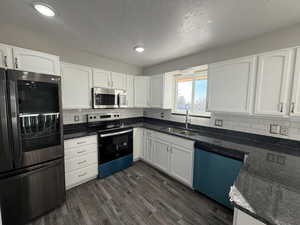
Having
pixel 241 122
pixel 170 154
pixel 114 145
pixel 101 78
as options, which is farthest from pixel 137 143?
pixel 241 122

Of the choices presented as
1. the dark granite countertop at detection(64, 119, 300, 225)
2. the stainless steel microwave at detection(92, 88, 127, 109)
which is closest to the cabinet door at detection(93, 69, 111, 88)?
the stainless steel microwave at detection(92, 88, 127, 109)

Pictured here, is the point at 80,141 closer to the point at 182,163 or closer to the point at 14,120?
the point at 14,120

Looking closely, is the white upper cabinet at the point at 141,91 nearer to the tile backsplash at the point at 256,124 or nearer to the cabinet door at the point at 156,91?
the cabinet door at the point at 156,91

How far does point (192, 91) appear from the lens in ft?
9.11

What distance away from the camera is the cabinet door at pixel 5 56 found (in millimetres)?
1374

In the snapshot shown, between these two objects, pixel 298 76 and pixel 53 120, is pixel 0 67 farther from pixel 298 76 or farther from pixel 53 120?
pixel 298 76

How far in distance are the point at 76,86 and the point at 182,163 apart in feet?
7.83

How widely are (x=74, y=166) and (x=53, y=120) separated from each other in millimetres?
906

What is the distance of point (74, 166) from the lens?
2096 millimetres

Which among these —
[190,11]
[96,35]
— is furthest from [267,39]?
[96,35]

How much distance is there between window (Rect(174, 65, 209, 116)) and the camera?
260 centimetres

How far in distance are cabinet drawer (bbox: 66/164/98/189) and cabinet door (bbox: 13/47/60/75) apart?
1.64 meters

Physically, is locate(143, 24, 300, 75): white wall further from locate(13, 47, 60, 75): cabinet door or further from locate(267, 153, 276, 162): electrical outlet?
locate(13, 47, 60, 75): cabinet door

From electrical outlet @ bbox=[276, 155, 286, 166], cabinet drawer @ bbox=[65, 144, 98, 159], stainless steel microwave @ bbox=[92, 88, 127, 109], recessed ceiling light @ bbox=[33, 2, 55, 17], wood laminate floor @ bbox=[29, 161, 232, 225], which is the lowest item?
wood laminate floor @ bbox=[29, 161, 232, 225]
